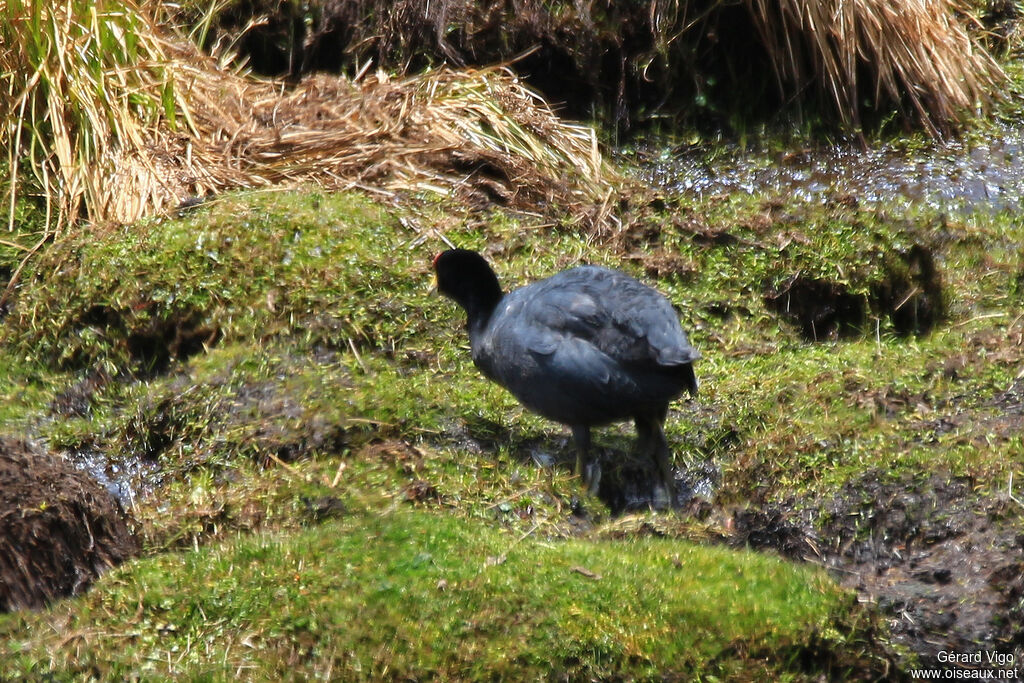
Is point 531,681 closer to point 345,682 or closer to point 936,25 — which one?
point 345,682

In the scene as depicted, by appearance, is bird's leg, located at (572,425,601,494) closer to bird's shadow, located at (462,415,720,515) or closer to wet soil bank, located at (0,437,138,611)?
bird's shadow, located at (462,415,720,515)

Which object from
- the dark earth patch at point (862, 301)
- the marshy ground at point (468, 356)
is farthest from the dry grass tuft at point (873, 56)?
the dark earth patch at point (862, 301)

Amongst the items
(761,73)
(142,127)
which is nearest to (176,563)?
(142,127)

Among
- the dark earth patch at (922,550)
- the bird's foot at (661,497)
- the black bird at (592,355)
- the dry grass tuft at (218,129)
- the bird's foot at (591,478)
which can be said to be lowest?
the bird's foot at (661,497)

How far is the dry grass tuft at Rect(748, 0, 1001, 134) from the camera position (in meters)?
8.41

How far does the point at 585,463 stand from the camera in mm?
5980

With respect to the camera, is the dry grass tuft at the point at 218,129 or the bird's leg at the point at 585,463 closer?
→ the bird's leg at the point at 585,463

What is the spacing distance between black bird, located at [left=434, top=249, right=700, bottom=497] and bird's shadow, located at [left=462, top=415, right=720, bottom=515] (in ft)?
0.36

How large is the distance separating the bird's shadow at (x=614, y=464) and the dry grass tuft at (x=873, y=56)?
3520 millimetres

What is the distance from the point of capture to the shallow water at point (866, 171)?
26.8ft

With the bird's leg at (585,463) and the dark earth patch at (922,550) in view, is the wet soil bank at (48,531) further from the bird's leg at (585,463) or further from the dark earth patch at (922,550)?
the dark earth patch at (922,550)

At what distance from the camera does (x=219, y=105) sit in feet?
28.5

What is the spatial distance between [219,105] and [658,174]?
3.13 metres

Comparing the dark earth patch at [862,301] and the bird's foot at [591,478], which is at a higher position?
the dark earth patch at [862,301]
